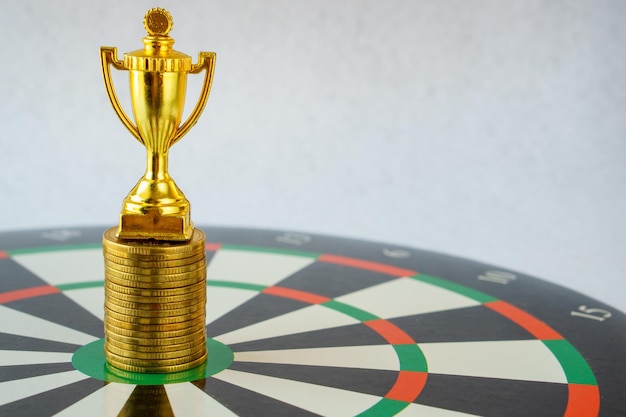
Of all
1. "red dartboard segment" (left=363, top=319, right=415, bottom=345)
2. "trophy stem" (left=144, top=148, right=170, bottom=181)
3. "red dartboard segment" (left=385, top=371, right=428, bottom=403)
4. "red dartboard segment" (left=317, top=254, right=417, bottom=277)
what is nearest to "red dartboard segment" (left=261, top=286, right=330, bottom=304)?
"red dartboard segment" (left=363, top=319, right=415, bottom=345)

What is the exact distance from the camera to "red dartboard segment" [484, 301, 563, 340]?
8.27 feet

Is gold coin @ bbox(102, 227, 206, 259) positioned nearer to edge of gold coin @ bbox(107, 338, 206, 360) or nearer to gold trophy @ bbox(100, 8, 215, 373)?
gold trophy @ bbox(100, 8, 215, 373)

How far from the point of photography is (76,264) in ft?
10.2

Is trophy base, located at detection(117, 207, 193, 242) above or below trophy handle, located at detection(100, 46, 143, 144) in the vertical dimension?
below

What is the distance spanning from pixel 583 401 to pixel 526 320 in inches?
23.2

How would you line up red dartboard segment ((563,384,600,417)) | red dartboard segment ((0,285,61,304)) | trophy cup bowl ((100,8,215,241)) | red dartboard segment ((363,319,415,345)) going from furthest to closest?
red dartboard segment ((0,285,61,304))
red dartboard segment ((363,319,415,345))
trophy cup bowl ((100,8,215,241))
red dartboard segment ((563,384,600,417))

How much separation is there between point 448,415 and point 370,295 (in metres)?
0.90

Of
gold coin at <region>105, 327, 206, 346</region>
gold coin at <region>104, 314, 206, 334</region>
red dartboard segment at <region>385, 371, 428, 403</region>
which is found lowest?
red dartboard segment at <region>385, 371, 428, 403</region>

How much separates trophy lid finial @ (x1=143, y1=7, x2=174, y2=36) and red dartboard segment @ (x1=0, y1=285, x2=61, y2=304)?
0.99 m

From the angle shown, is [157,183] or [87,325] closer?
[157,183]

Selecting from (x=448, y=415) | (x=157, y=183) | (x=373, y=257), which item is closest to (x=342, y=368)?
(x=448, y=415)

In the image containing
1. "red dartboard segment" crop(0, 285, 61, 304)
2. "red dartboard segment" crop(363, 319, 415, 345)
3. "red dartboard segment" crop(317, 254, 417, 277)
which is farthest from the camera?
"red dartboard segment" crop(317, 254, 417, 277)

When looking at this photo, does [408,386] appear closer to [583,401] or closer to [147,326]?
[583,401]

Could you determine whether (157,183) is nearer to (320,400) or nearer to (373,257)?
(320,400)
